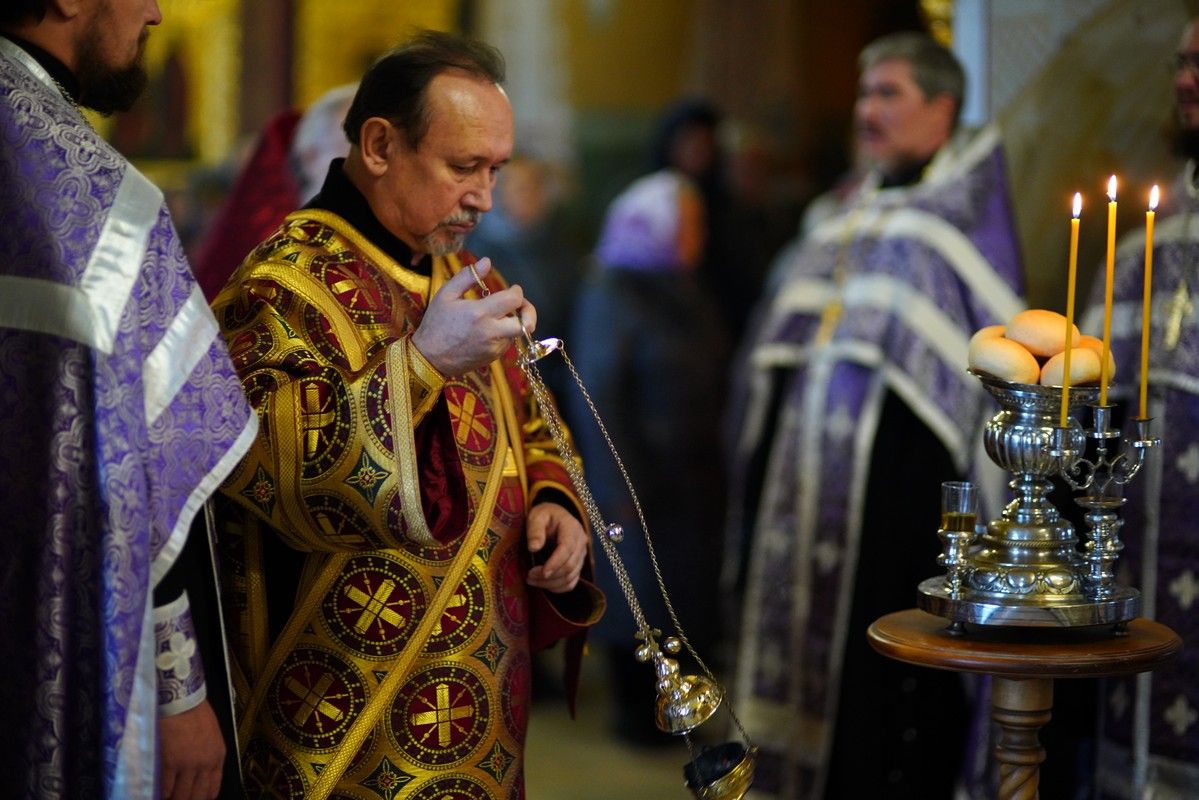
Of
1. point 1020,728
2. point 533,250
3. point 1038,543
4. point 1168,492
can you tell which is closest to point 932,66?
→ point 1168,492

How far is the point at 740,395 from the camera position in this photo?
6766 mm

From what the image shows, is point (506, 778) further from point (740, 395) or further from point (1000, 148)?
point (740, 395)

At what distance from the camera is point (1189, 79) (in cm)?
352

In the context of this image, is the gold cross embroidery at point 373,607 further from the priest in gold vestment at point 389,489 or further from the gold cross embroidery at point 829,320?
the gold cross embroidery at point 829,320

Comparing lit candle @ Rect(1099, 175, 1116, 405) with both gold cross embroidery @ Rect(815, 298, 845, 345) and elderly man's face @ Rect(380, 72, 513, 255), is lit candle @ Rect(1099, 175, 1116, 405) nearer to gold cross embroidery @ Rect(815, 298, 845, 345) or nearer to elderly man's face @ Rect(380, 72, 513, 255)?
elderly man's face @ Rect(380, 72, 513, 255)

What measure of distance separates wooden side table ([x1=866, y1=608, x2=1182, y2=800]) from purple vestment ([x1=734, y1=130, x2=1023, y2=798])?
5.21 ft

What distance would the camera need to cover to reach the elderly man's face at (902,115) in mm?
4336

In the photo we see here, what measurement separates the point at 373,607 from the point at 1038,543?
1001mm

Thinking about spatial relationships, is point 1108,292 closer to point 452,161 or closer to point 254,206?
point 452,161

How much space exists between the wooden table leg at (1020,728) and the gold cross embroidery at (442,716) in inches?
32.6

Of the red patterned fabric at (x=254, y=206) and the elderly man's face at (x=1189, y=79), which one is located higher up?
the elderly man's face at (x=1189, y=79)

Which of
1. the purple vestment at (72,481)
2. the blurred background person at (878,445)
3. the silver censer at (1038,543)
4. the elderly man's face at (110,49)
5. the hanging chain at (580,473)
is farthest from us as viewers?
the blurred background person at (878,445)

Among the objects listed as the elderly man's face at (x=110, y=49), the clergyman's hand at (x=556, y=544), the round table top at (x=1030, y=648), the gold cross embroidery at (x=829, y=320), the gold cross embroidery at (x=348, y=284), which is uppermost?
the elderly man's face at (x=110, y=49)

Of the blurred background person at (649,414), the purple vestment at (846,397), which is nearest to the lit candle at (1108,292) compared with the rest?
the purple vestment at (846,397)
